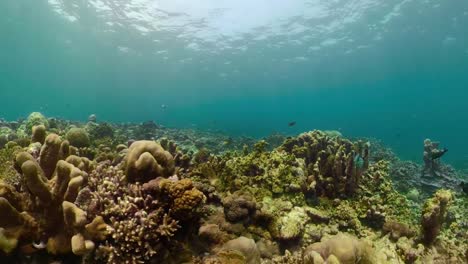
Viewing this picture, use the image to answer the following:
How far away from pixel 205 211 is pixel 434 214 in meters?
3.57

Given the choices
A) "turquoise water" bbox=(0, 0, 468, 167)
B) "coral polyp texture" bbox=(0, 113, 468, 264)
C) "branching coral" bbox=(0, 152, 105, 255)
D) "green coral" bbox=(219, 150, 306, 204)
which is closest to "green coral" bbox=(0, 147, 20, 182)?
"coral polyp texture" bbox=(0, 113, 468, 264)

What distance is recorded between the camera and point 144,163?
14.1 feet

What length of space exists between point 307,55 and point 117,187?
4935 centimetres

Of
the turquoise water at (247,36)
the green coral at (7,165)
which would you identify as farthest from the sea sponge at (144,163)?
the turquoise water at (247,36)

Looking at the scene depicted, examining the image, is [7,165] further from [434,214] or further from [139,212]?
[434,214]

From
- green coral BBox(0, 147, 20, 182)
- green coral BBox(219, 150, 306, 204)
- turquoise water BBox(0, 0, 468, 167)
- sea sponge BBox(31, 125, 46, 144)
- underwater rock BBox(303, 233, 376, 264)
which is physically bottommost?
underwater rock BBox(303, 233, 376, 264)

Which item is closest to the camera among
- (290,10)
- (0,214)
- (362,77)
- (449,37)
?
(0,214)

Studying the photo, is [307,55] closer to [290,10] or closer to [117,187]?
[290,10]

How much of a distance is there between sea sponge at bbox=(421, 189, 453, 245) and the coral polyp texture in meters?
0.02

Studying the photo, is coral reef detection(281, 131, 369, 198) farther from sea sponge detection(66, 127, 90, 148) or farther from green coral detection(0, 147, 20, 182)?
sea sponge detection(66, 127, 90, 148)

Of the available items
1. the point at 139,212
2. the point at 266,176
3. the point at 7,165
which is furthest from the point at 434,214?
the point at 7,165

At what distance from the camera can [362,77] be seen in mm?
77562

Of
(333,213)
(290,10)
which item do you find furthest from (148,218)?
(290,10)

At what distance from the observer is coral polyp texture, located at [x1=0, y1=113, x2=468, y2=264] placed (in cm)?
363
